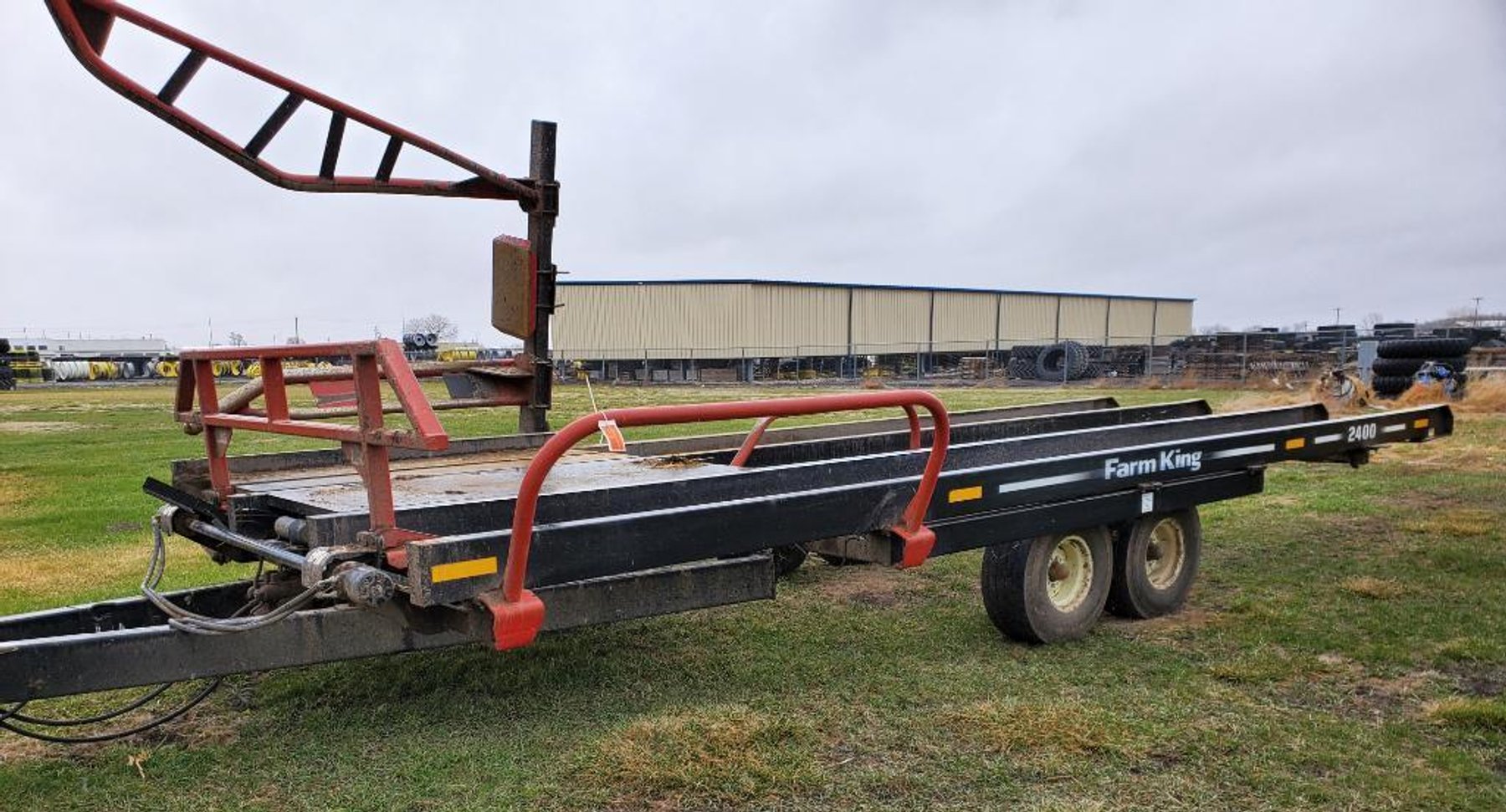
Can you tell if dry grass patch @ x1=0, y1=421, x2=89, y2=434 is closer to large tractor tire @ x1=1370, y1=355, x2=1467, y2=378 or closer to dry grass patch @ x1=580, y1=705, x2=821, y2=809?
dry grass patch @ x1=580, y1=705, x2=821, y2=809

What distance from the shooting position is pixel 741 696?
4562 mm

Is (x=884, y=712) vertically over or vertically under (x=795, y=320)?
under

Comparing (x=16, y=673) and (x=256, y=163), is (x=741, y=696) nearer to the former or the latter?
(x=16, y=673)

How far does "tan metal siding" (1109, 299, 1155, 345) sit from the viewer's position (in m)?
59.3

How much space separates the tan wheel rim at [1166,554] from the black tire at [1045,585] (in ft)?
1.98

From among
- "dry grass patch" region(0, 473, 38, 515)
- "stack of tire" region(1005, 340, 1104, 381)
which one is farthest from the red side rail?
"stack of tire" region(1005, 340, 1104, 381)

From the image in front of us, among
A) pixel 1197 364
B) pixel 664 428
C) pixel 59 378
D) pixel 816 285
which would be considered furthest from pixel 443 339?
pixel 664 428

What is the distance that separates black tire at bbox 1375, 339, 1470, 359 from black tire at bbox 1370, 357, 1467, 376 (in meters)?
0.09

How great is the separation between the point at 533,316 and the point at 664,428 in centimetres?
1035

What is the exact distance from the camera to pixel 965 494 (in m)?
4.39

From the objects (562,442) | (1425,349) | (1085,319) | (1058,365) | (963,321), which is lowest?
(562,442)

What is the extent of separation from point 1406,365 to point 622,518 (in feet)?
61.2

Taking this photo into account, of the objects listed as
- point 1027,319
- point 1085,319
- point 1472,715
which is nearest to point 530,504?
point 1472,715

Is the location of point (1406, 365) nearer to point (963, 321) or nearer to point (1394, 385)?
point (1394, 385)
